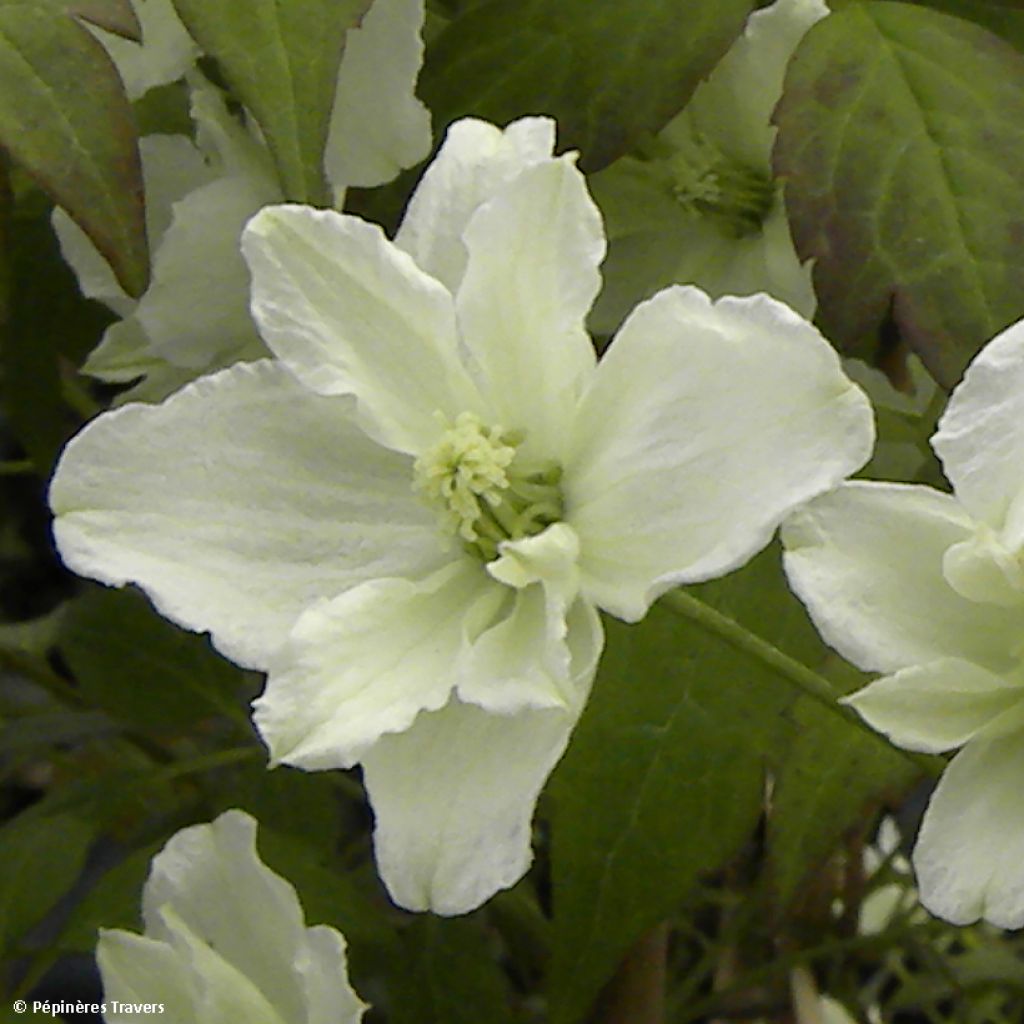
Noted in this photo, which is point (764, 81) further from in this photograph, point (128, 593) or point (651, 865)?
point (128, 593)

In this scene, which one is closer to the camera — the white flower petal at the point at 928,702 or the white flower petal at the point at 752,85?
the white flower petal at the point at 928,702

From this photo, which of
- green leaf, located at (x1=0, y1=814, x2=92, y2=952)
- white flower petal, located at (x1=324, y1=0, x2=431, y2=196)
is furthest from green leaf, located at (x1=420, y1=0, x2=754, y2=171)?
green leaf, located at (x1=0, y1=814, x2=92, y2=952)

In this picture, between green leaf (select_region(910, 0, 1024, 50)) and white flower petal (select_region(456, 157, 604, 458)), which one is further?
green leaf (select_region(910, 0, 1024, 50))

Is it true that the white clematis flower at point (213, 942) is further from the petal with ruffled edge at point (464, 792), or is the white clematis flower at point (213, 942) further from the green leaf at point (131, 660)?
the green leaf at point (131, 660)

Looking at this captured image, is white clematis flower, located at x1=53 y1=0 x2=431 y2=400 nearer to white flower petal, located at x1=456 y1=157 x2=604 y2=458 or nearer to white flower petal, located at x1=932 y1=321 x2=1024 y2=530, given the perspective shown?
white flower petal, located at x1=456 y1=157 x2=604 y2=458

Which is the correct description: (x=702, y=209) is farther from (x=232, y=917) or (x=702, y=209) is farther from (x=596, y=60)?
(x=232, y=917)

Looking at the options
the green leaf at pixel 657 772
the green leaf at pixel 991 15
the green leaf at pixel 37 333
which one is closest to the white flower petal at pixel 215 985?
the green leaf at pixel 657 772
